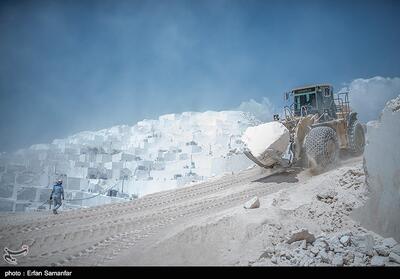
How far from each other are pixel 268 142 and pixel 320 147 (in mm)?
1526

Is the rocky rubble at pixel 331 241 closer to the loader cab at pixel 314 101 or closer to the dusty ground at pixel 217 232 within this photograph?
the dusty ground at pixel 217 232

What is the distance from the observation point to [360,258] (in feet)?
14.2

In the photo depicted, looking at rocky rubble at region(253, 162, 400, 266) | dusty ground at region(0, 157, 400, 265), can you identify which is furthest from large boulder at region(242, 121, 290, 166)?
rocky rubble at region(253, 162, 400, 266)

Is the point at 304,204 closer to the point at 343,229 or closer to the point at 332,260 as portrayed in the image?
the point at 343,229

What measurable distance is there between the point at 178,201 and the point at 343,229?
4787 mm

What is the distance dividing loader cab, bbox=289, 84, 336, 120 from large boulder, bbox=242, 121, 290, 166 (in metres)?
2.51

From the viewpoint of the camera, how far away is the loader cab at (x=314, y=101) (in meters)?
10.6

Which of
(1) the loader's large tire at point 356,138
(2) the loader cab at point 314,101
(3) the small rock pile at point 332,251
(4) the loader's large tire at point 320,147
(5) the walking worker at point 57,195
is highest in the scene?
(2) the loader cab at point 314,101

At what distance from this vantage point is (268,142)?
27.3 feet

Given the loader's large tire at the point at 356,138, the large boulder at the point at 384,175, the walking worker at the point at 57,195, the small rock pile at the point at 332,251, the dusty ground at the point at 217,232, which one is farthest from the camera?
the loader's large tire at the point at 356,138

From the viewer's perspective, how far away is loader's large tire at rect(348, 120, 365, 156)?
10562 mm

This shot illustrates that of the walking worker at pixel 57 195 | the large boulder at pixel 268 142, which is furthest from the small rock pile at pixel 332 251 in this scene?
the walking worker at pixel 57 195

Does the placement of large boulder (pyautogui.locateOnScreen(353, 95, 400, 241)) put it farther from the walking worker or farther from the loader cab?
the walking worker

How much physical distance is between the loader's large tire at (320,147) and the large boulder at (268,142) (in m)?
0.72
